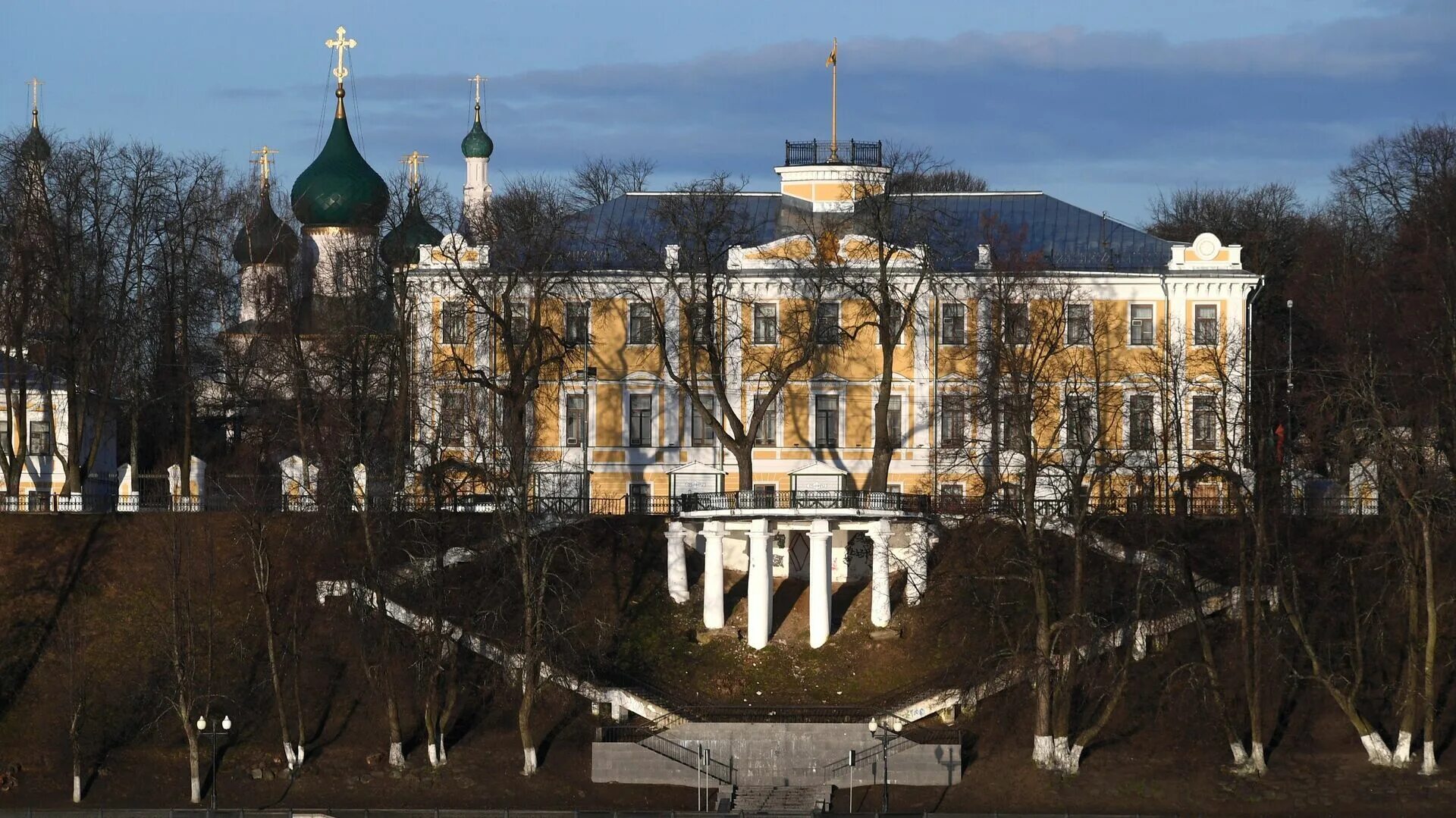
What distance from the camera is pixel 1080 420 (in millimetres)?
56969

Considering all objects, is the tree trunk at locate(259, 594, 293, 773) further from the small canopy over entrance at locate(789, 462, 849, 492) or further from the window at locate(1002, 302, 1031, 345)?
the window at locate(1002, 302, 1031, 345)

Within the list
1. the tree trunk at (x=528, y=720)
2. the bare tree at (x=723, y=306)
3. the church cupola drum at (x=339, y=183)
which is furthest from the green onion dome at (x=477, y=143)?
the tree trunk at (x=528, y=720)

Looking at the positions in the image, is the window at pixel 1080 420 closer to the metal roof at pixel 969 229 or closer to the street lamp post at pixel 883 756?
the metal roof at pixel 969 229

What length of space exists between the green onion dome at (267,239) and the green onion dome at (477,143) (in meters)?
6.48

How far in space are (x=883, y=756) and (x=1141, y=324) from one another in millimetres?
19112

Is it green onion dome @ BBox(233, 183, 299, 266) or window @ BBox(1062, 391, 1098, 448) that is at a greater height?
green onion dome @ BBox(233, 183, 299, 266)

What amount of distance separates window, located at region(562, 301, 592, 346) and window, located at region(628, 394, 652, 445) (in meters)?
1.99

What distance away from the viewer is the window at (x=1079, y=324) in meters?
66.1

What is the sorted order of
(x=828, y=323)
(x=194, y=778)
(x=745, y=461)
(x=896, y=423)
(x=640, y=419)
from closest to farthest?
1. (x=194, y=778)
2. (x=745, y=461)
3. (x=828, y=323)
4. (x=896, y=423)
5. (x=640, y=419)

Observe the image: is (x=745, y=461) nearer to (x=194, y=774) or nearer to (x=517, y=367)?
(x=517, y=367)

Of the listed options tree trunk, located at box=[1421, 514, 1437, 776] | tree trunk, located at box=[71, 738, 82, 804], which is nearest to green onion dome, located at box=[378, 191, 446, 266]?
tree trunk, located at box=[71, 738, 82, 804]

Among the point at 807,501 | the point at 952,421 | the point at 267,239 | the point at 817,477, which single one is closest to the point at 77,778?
the point at 807,501

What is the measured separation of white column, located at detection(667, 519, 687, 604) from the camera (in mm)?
60219

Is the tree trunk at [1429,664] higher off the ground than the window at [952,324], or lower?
lower
